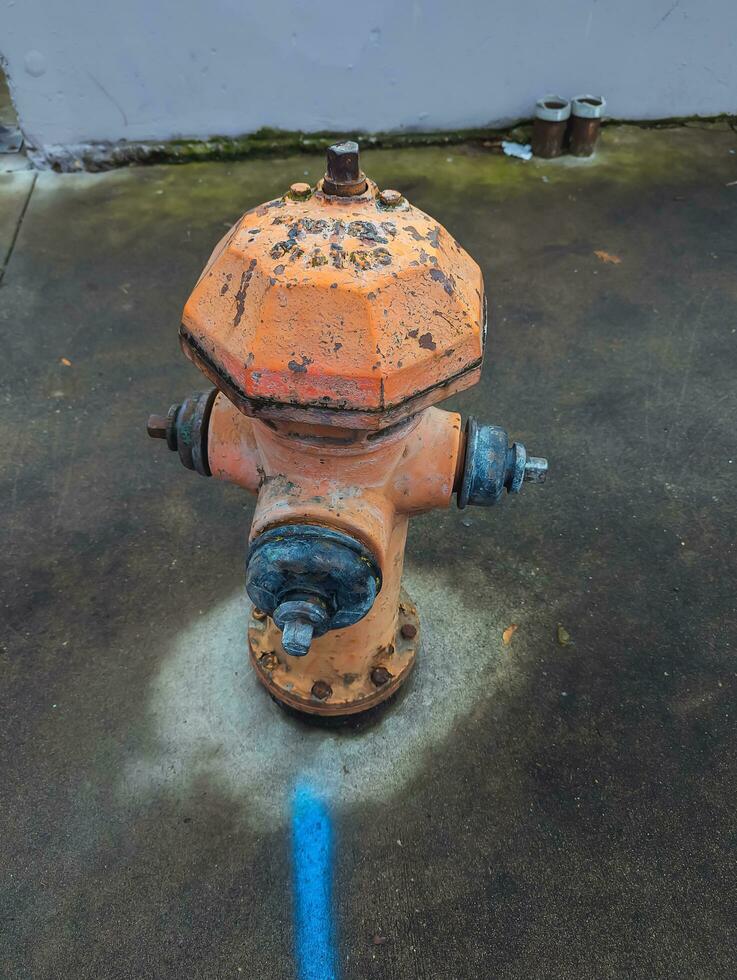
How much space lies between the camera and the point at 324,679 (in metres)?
1.92

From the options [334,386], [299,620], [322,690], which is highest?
[334,386]

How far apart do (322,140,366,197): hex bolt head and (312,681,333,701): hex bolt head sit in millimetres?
1271

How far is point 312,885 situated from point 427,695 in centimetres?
62

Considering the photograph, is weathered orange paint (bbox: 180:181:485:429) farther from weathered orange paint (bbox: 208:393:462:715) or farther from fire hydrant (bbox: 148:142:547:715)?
weathered orange paint (bbox: 208:393:462:715)

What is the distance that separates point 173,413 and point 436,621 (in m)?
1.19

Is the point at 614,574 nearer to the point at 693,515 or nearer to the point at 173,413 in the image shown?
the point at 693,515

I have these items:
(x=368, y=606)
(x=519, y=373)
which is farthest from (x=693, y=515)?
(x=368, y=606)

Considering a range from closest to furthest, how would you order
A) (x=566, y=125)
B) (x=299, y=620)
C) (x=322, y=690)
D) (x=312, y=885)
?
1. (x=299, y=620)
2. (x=312, y=885)
3. (x=322, y=690)
4. (x=566, y=125)

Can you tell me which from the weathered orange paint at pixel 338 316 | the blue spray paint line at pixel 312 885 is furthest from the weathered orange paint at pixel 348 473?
the blue spray paint line at pixel 312 885

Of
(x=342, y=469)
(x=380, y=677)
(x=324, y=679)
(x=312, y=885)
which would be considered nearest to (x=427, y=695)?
(x=380, y=677)

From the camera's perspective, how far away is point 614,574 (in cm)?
246

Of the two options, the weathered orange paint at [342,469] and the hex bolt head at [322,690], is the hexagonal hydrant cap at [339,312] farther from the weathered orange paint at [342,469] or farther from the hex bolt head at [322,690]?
the hex bolt head at [322,690]

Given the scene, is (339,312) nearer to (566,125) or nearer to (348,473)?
(348,473)

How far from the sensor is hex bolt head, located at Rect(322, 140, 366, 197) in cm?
116
